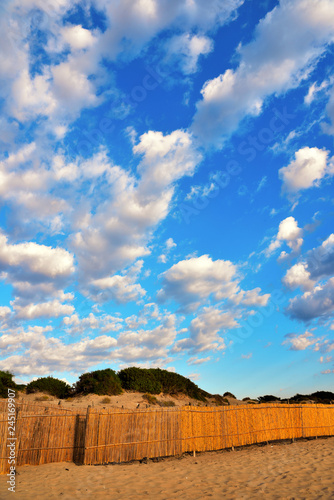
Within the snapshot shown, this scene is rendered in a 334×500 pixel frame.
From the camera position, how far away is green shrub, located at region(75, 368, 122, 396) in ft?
83.3

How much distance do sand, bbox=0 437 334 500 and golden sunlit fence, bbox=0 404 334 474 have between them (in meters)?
0.35

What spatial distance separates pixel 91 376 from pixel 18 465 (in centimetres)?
1777

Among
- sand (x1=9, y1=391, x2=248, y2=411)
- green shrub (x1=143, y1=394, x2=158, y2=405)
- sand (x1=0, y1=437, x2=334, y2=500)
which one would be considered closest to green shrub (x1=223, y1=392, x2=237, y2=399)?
sand (x1=9, y1=391, x2=248, y2=411)

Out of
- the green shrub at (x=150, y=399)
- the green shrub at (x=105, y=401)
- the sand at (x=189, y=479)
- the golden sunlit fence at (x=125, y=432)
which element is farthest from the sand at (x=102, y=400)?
the sand at (x=189, y=479)

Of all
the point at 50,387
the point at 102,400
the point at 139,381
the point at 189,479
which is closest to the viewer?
the point at 189,479

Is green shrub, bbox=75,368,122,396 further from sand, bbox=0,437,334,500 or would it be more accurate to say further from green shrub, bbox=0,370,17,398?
sand, bbox=0,437,334,500

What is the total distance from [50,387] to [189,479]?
20684 mm

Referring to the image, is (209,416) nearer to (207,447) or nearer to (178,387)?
(207,447)

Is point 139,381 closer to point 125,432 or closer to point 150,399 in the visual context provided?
point 150,399

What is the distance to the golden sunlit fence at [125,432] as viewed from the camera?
1034 cm

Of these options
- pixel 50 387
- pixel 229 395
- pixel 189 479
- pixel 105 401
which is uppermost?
pixel 50 387

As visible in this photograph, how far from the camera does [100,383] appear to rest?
25.9 meters

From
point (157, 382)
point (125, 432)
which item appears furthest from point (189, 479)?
point (157, 382)

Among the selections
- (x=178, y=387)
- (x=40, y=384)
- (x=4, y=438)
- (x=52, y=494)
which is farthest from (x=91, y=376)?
(x=52, y=494)
